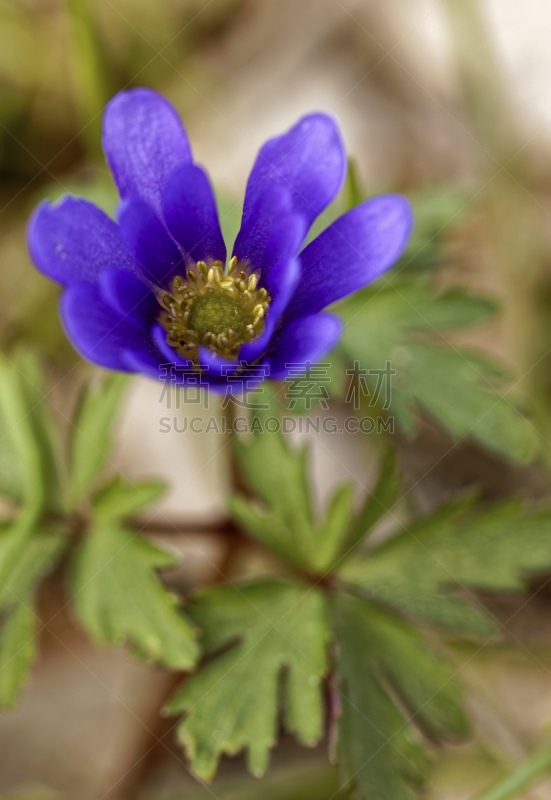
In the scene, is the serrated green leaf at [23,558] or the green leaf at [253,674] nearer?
the green leaf at [253,674]

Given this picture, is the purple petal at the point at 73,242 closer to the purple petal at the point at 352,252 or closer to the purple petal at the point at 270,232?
the purple petal at the point at 270,232

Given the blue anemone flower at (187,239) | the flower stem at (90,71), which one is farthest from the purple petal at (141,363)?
the flower stem at (90,71)

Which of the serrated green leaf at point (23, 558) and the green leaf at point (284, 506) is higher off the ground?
the green leaf at point (284, 506)

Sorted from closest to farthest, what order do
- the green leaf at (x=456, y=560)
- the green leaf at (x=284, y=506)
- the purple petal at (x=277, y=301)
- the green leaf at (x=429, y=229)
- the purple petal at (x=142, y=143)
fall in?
the purple petal at (x=277, y=301) → the purple petal at (x=142, y=143) → the green leaf at (x=456, y=560) → the green leaf at (x=284, y=506) → the green leaf at (x=429, y=229)

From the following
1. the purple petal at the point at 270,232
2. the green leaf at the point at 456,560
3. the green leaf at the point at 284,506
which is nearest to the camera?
the purple petal at the point at 270,232

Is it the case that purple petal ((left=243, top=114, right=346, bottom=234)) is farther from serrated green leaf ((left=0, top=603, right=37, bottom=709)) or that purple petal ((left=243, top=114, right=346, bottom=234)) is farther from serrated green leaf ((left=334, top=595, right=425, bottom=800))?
serrated green leaf ((left=0, top=603, right=37, bottom=709))

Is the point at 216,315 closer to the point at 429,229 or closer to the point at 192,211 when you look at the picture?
the point at 192,211

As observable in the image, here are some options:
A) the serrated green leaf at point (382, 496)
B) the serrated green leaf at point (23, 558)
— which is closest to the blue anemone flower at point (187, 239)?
the serrated green leaf at point (382, 496)

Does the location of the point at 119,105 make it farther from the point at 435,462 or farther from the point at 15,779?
the point at 15,779

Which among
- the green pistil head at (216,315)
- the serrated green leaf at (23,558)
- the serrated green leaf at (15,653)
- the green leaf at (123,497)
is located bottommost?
the serrated green leaf at (15,653)
